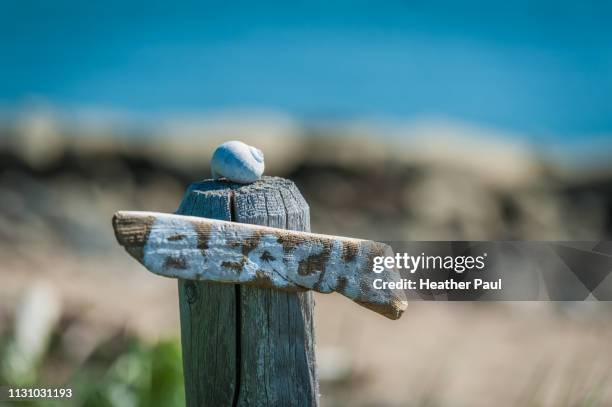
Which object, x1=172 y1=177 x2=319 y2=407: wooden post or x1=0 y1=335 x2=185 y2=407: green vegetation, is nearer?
x1=172 y1=177 x2=319 y2=407: wooden post

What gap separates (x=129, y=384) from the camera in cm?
359

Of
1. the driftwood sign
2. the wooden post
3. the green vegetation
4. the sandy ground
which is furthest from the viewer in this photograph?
the sandy ground

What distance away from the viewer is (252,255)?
199cm

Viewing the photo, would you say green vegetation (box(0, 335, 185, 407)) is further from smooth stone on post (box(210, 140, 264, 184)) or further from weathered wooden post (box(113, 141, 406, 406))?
smooth stone on post (box(210, 140, 264, 184))

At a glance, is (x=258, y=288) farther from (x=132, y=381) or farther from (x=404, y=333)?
(x=404, y=333)

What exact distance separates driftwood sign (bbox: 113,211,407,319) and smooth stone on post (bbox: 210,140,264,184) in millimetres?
245

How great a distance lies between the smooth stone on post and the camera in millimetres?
2176

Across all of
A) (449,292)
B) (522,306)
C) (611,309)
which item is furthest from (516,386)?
(449,292)

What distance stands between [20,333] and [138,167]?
256 inches

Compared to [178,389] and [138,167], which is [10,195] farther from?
[178,389]

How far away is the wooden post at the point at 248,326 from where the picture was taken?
2092mm

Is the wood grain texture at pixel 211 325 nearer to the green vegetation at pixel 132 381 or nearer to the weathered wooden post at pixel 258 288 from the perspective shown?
the weathered wooden post at pixel 258 288

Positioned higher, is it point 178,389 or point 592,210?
point 592,210

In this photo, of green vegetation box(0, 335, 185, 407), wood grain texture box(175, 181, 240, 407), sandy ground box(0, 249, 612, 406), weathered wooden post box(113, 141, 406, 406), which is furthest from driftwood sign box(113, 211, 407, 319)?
sandy ground box(0, 249, 612, 406)
